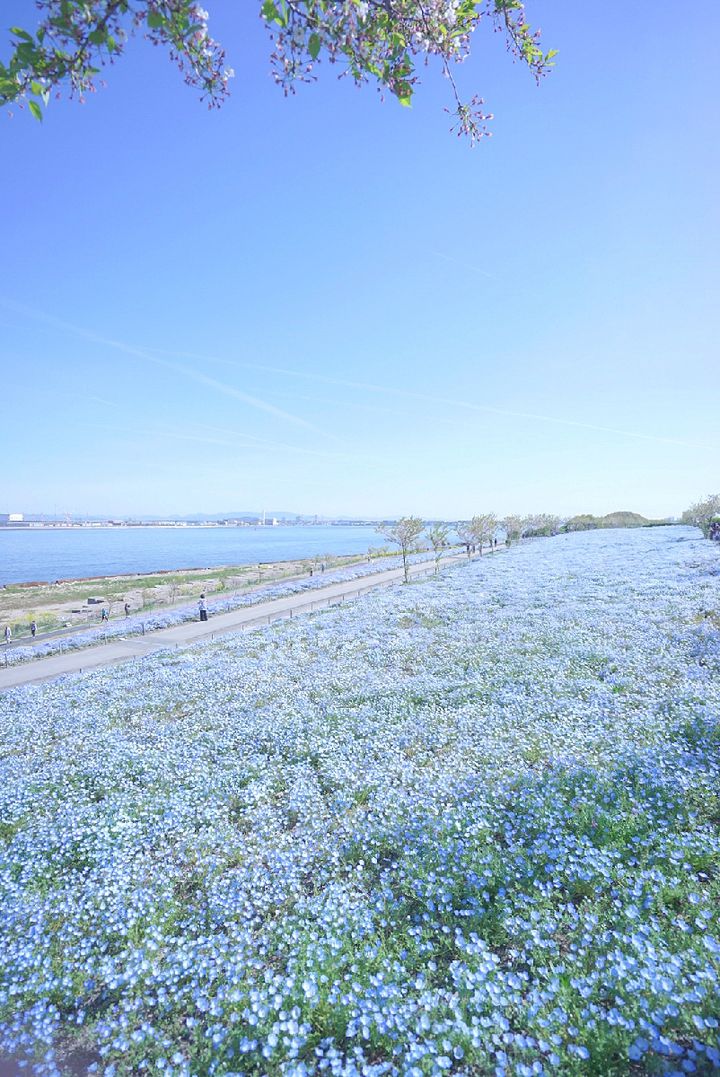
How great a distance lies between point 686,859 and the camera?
16.4 ft

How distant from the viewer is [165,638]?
23.6 m

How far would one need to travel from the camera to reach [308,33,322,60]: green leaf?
3162mm

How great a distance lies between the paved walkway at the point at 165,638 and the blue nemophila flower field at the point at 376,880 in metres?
7.92

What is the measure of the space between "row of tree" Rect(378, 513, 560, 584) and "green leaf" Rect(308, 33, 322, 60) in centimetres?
3456

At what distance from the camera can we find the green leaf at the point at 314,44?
10.4 ft

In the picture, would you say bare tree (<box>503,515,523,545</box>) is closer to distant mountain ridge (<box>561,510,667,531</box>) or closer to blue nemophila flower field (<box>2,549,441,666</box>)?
distant mountain ridge (<box>561,510,667,531</box>)

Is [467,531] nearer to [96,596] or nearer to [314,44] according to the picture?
[96,596]

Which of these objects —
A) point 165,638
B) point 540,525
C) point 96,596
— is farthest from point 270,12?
point 540,525

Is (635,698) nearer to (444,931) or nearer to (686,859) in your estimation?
(686,859)

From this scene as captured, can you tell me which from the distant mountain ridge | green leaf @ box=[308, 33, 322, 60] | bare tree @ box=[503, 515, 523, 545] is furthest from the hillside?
green leaf @ box=[308, 33, 322, 60]

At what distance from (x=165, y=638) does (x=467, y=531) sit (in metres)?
46.9

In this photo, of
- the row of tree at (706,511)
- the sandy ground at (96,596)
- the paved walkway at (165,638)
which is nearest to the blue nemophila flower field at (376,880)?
the paved walkway at (165,638)

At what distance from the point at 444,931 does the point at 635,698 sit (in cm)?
720

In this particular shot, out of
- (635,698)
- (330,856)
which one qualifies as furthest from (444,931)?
(635,698)
